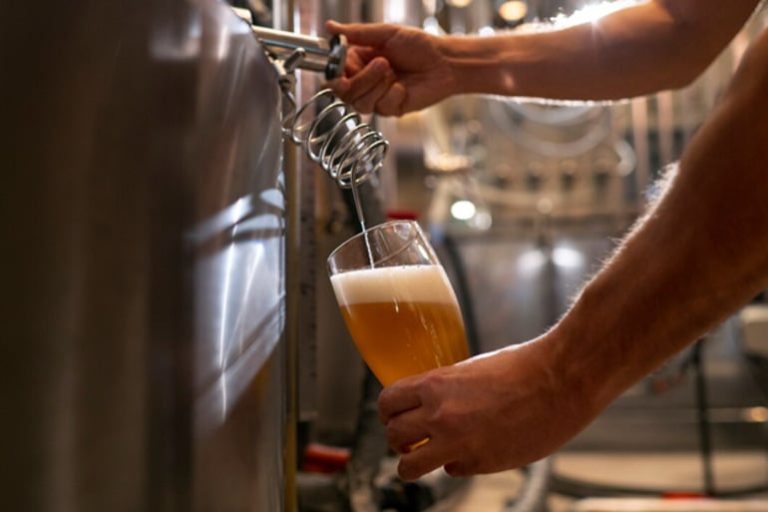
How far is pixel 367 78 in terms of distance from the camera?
0.66m

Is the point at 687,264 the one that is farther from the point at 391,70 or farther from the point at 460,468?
the point at 391,70

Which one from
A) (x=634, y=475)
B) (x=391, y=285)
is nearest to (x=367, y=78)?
(x=391, y=285)

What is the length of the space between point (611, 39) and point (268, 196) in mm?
538

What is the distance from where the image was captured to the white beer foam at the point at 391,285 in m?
0.47

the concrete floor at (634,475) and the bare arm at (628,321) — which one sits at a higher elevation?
the bare arm at (628,321)

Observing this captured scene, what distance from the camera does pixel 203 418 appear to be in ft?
1.17

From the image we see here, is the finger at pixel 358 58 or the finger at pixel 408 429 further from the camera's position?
the finger at pixel 358 58

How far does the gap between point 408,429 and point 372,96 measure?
1.13ft

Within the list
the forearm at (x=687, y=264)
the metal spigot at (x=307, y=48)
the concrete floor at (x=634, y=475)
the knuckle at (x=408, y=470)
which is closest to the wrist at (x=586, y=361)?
the forearm at (x=687, y=264)

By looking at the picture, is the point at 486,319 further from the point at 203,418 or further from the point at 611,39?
the point at 203,418

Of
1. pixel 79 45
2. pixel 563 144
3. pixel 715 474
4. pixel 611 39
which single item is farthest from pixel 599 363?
pixel 563 144

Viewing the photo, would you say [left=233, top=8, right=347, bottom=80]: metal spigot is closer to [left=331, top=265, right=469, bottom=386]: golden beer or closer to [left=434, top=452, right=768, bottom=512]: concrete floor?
[left=331, top=265, right=469, bottom=386]: golden beer

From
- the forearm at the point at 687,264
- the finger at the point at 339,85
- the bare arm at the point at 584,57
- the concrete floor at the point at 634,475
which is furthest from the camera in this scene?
the concrete floor at the point at 634,475

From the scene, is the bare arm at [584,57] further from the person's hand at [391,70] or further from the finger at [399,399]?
the finger at [399,399]
